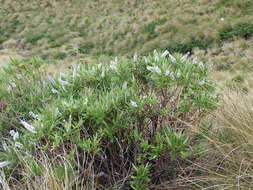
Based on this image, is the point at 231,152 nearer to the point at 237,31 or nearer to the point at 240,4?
the point at 237,31

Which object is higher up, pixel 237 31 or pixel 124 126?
pixel 124 126

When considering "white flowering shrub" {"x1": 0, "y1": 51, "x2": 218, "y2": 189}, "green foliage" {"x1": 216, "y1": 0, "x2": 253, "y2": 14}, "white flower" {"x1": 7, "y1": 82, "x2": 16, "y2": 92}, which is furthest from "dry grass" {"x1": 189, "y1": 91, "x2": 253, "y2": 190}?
"green foliage" {"x1": 216, "y1": 0, "x2": 253, "y2": 14}

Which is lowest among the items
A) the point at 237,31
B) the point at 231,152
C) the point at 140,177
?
the point at 237,31

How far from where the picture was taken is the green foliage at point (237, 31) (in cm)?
1088

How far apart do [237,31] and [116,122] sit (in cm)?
1059

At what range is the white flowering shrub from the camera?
1956 mm

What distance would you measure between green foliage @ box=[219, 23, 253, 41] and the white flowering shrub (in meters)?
9.49

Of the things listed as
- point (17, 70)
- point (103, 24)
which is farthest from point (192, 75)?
point (103, 24)

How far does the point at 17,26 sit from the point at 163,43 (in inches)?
428

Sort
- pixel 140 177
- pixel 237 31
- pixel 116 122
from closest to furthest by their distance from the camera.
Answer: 1. pixel 140 177
2. pixel 116 122
3. pixel 237 31

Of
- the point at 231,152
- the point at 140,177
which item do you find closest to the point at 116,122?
the point at 140,177

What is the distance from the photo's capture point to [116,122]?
2.03m

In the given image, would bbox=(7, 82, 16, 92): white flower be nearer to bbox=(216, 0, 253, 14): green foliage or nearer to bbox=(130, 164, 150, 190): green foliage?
bbox=(130, 164, 150, 190): green foliage

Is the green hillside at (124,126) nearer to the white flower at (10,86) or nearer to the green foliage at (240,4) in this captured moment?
the white flower at (10,86)
